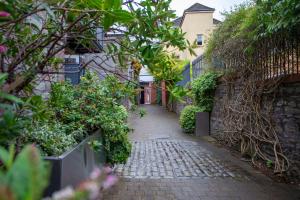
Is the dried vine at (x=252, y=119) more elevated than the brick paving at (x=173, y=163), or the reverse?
the dried vine at (x=252, y=119)

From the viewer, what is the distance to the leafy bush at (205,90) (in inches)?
372

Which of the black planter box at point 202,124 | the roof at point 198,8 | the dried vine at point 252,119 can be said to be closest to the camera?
the dried vine at point 252,119

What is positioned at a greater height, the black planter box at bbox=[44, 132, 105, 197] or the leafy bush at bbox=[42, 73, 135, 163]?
the leafy bush at bbox=[42, 73, 135, 163]

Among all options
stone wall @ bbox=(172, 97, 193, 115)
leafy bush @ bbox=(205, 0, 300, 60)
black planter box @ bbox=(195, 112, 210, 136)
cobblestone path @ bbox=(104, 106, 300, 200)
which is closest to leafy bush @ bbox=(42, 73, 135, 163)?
cobblestone path @ bbox=(104, 106, 300, 200)

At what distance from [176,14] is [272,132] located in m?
4.03

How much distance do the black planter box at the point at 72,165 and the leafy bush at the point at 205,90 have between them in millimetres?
5859

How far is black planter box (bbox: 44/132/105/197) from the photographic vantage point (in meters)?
2.40

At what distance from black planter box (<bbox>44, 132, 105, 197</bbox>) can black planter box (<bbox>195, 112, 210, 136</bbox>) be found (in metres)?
6.34

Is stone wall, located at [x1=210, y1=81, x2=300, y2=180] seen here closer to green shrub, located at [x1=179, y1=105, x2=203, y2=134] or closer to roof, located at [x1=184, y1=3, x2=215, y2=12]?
green shrub, located at [x1=179, y1=105, x2=203, y2=134]

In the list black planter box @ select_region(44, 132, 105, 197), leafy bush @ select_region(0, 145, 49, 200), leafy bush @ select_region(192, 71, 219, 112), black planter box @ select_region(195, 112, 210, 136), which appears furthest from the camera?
black planter box @ select_region(195, 112, 210, 136)

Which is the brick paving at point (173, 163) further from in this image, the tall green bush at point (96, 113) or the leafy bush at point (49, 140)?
the leafy bush at point (49, 140)

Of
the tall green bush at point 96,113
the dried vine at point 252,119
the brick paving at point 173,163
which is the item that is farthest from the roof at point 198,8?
the tall green bush at point 96,113

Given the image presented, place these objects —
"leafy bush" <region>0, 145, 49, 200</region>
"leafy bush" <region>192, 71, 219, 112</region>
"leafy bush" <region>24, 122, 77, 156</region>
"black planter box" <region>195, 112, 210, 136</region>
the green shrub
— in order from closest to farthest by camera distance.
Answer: "leafy bush" <region>0, 145, 49, 200</region> → "leafy bush" <region>24, 122, 77, 156</region> → "leafy bush" <region>192, 71, 219, 112</region> → "black planter box" <region>195, 112, 210, 136</region> → the green shrub

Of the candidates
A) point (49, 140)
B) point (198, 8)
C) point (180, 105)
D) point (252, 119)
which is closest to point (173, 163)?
point (252, 119)
